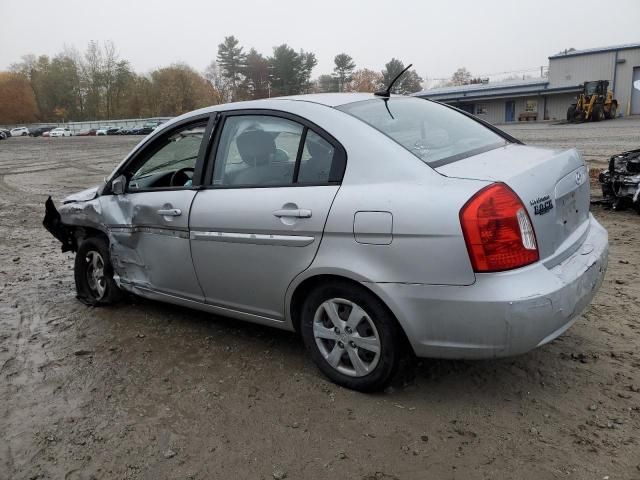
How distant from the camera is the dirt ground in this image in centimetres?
251

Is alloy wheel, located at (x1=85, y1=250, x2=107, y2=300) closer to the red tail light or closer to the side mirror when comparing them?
the side mirror

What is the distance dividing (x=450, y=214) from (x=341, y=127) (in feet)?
2.80

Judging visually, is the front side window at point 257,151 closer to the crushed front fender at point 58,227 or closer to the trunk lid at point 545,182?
the trunk lid at point 545,182

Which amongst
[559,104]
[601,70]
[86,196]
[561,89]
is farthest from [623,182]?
[559,104]

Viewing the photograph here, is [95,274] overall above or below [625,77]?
below

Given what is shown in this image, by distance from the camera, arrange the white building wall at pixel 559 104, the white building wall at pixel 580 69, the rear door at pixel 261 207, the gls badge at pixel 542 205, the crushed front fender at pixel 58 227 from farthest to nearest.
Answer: the white building wall at pixel 559 104
the white building wall at pixel 580 69
the crushed front fender at pixel 58 227
the rear door at pixel 261 207
the gls badge at pixel 542 205

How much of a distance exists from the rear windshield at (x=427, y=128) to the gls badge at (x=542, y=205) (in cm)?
49

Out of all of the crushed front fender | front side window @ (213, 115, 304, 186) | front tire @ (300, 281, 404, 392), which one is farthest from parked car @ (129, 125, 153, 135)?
front tire @ (300, 281, 404, 392)

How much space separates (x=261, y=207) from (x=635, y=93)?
4710 cm

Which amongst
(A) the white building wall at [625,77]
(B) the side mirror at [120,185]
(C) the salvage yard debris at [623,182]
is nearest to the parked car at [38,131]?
(A) the white building wall at [625,77]

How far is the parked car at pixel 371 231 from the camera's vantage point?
254cm

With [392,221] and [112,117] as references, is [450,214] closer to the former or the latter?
[392,221]

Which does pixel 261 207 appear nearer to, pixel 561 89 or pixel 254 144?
pixel 254 144

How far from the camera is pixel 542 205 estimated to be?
269cm
